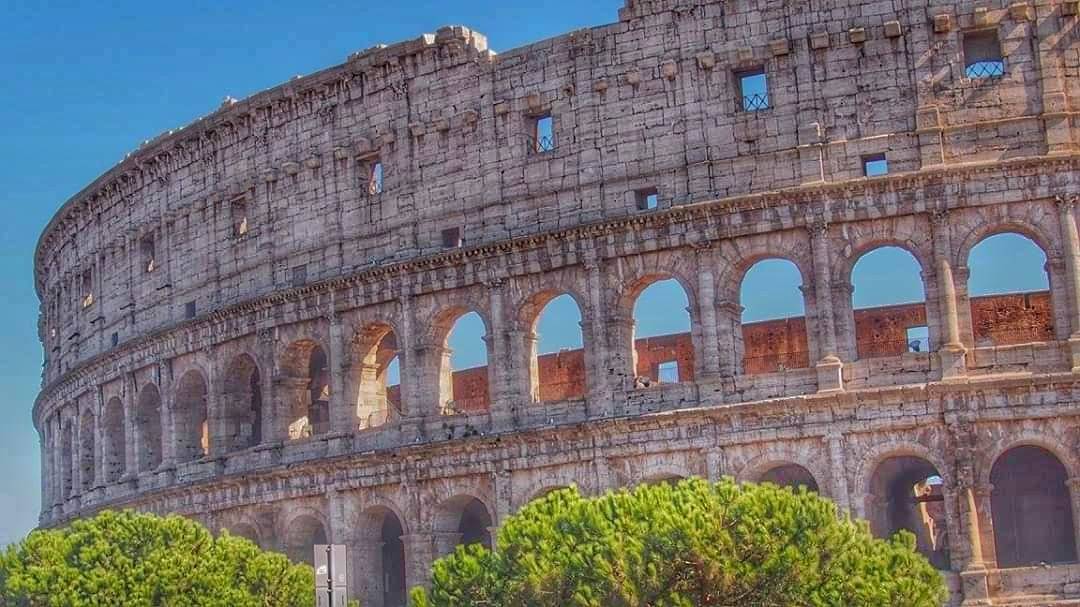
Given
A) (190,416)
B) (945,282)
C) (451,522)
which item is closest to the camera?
(945,282)

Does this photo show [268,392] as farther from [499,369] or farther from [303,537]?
[499,369]

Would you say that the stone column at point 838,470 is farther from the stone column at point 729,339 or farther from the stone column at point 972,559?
the stone column at point 729,339

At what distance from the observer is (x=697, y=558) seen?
25.5 meters

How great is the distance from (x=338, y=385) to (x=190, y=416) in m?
6.40

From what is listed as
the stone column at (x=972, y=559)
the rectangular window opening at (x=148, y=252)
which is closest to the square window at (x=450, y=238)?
the rectangular window opening at (x=148, y=252)

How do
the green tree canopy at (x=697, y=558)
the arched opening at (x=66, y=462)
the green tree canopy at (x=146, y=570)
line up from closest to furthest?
the green tree canopy at (x=697, y=558)
the green tree canopy at (x=146, y=570)
the arched opening at (x=66, y=462)

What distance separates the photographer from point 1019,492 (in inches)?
1316

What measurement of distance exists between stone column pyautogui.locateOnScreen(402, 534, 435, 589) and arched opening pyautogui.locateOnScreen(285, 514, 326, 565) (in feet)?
10.7

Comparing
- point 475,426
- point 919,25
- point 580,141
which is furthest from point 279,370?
point 919,25

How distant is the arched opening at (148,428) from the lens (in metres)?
45.1

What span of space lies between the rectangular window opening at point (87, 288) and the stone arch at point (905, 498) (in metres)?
23.8

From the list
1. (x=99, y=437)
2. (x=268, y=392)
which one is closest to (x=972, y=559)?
(x=268, y=392)

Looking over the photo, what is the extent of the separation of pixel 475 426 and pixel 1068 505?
1210 centimetres

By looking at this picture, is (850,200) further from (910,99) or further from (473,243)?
(473,243)
